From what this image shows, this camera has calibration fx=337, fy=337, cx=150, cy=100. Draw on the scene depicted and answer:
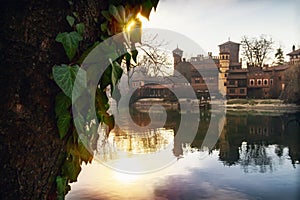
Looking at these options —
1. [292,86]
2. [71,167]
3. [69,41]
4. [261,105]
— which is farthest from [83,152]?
[261,105]

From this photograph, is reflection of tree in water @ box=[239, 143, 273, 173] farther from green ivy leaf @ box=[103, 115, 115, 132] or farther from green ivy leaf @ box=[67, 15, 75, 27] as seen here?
green ivy leaf @ box=[67, 15, 75, 27]

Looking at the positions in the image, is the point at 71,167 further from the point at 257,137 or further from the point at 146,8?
the point at 257,137

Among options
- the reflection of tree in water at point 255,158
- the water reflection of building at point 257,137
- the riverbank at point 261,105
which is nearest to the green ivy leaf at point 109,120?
the reflection of tree in water at point 255,158

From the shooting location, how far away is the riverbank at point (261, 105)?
1136cm

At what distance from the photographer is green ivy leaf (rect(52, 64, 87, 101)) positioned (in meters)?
0.33

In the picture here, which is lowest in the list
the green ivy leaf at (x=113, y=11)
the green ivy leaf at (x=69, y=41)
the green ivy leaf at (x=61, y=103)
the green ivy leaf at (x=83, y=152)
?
the green ivy leaf at (x=83, y=152)

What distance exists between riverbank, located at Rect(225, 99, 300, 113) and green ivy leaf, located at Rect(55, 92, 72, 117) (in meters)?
11.4

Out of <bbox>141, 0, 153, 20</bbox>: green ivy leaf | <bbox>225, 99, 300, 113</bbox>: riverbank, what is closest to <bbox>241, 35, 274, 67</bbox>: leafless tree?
<bbox>225, 99, 300, 113</bbox>: riverbank

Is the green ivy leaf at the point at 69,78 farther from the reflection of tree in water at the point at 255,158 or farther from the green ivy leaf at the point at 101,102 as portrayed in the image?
the reflection of tree in water at the point at 255,158

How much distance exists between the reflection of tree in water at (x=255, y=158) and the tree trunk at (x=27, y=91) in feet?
14.6

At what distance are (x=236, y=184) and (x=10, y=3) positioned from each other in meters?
3.79

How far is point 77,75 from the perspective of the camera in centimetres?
36

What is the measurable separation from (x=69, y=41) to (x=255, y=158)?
5197 millimetres

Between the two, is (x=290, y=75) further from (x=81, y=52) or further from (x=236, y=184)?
(x=81, y=52)
